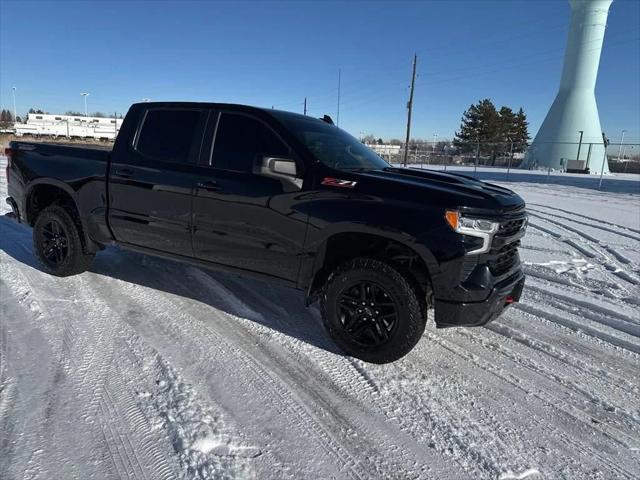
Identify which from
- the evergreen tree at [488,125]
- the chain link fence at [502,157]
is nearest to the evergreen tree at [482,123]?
the evergreen tree at [488,125]

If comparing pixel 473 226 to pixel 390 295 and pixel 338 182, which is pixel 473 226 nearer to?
pixel 390 295

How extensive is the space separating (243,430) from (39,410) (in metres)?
1.19

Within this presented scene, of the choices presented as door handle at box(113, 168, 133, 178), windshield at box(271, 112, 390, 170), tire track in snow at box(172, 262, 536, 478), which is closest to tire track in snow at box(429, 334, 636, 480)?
tire track in snow at box(172, 262, 536, 478)

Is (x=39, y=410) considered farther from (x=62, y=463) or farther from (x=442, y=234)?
(x=442, y=234)

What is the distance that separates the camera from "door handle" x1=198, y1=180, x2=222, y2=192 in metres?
3.80

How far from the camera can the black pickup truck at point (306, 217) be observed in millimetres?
3061

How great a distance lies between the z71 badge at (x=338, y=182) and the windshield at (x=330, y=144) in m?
0.22

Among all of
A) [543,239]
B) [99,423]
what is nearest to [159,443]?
[99,423]

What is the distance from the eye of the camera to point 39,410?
2566 millimetres

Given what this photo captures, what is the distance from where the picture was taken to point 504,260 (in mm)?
3311

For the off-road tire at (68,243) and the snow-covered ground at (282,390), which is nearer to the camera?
the snow-covered ground at (282,390)

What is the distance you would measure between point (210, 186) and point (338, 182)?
1179mm

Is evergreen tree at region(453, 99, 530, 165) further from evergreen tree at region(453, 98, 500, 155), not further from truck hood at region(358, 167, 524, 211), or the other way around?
truck hood at region(358, 167, 524, 211)

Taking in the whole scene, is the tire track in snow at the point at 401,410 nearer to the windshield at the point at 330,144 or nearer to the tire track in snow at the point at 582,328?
the windshield at the point at 330,144
